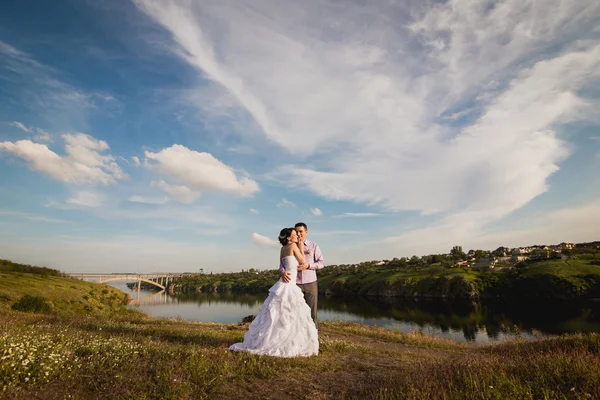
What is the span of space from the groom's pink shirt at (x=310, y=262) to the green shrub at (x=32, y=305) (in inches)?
705

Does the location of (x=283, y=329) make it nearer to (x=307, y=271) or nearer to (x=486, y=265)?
(x=307, y=271)

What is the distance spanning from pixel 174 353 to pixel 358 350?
6.00 metres

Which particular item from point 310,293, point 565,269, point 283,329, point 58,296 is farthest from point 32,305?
point 565,269

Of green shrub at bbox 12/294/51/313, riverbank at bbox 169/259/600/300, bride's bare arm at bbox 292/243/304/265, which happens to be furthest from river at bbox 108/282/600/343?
bride's bare arm at bbox 292/243/304/265

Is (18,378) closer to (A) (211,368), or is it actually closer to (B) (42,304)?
(A) (211,368)

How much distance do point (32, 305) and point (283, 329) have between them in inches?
742

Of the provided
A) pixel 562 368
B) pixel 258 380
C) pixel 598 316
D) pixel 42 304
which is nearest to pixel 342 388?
pixel 258 380

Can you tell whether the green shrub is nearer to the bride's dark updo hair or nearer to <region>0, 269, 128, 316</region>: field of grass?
<region>0, 269, 128, 316</region>: field of grass

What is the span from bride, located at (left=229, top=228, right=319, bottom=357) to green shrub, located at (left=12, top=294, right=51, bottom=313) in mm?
17066

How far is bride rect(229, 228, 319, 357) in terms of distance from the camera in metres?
9.30

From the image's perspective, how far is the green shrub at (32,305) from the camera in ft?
62.6

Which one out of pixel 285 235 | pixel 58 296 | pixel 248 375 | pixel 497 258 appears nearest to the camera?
pixel 248 375

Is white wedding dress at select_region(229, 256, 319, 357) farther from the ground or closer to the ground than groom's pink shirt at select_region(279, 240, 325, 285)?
closer to the ground

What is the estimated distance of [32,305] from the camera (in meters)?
19.6
